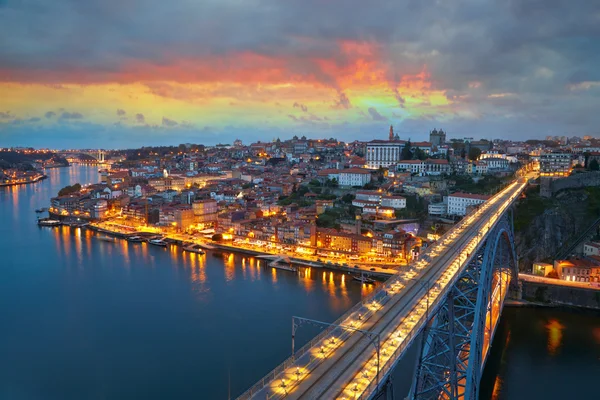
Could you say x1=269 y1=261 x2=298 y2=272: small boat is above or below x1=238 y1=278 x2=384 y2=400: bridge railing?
below

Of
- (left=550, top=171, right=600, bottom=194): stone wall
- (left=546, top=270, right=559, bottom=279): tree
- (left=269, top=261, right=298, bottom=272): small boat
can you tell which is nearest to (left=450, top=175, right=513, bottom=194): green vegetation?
(left=550, top=171, right=600, bottom=194): stone wall

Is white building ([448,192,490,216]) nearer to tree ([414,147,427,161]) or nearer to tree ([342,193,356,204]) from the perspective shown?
tree ([342,193,356,204])

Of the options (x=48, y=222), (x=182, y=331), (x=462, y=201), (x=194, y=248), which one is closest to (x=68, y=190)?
(x=48, y=222)

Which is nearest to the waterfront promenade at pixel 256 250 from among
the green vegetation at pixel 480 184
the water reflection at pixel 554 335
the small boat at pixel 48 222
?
the small boat at pixel 48 222

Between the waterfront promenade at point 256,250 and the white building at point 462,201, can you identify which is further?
the white building at point 462,201

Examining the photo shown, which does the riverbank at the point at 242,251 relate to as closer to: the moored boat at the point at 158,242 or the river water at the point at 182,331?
the moored boat at the point at 158,242

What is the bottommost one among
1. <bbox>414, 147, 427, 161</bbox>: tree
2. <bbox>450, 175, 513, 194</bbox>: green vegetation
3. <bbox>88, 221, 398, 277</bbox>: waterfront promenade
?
<bbox>88, 221, 398, 277</bbox>: waterfront promenade
